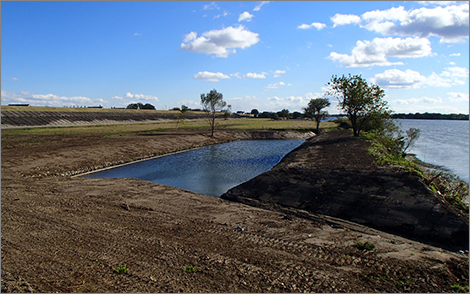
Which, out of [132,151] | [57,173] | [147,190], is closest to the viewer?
[147,190]

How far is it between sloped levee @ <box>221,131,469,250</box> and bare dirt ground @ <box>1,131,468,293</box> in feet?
3.05

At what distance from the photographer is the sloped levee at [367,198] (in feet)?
33.8

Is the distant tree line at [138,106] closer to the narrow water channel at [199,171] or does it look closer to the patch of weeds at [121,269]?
the narrow water channel at [199,171]

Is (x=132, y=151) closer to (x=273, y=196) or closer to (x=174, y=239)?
(x=273, y=196)

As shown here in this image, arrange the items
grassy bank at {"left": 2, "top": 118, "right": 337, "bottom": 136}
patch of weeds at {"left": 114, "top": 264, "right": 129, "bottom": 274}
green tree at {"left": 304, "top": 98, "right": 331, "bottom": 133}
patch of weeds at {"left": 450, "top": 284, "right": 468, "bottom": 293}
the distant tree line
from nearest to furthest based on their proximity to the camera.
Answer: patch of weeds at {"left": 450, "top": 284, "right": 468, "bottom": 293} < patch of weeds at {"left": 114, "top": 264, "right": 129, "bottom": 274} < grassy bank at {"left": 2, "top": 118, "right": 337, "bottom": 136} < green tree at {"left": 304, "top": 98, "right": 331, "bottom": 133} < the distant tree line

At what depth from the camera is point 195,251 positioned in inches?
323

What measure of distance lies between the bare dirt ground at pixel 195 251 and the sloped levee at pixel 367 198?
0.93 metres

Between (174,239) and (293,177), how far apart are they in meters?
9.82

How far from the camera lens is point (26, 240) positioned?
8.67 metres

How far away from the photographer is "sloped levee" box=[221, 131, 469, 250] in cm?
1031

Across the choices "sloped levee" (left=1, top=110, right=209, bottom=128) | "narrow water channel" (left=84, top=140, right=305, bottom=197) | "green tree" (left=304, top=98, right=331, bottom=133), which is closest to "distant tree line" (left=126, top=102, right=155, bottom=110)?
"sloped levee" (left=1, top=110, right=209, bottom=128)

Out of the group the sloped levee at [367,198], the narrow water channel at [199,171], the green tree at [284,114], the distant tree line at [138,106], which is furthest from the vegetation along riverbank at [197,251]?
the distant tree line at [138,106]

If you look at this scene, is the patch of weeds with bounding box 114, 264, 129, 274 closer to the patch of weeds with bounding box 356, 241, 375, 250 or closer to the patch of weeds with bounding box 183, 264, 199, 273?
the patch of weeds with bounding box 183, 264, 199, 273

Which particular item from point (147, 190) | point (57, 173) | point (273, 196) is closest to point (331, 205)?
point (273, 196)
